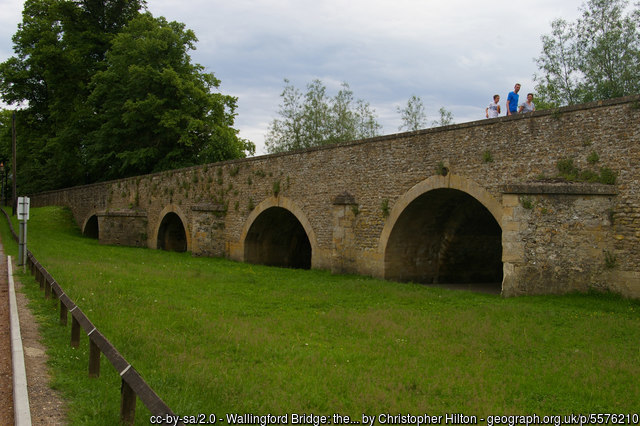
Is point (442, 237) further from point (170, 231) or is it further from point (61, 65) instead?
point (61, 65)

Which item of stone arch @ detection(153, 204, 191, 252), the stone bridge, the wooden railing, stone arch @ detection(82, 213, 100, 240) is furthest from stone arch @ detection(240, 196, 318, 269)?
stone arch @ detection(82, 213, 100, 240)

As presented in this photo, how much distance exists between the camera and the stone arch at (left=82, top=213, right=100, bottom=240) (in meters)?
32.4

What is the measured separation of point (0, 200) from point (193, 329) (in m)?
54.7

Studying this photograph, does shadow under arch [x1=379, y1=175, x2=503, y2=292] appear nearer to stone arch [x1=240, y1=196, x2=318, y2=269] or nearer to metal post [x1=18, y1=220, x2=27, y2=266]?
stone arch [x1=240, y1=196, x2=318, y2=269]

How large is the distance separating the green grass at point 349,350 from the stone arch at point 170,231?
43.2ft

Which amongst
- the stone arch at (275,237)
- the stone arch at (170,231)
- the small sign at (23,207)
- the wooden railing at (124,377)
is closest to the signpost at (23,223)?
the small sign at (23,207)

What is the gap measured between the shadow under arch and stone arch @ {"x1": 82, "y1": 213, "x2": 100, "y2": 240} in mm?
22911

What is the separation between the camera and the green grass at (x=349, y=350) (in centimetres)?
496

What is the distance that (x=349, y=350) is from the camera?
681 centimetres

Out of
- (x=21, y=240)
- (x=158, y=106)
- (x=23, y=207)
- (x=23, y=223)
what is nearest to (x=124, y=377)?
(x=23, y=207)

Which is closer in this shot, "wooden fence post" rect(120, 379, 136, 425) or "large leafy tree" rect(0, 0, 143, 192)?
"wooden fence post" rect(120, 379, 136, 425)

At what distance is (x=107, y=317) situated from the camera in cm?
784

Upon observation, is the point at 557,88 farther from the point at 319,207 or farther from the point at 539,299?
the point at 539,299

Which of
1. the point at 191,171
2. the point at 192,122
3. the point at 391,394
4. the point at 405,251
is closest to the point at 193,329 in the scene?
the point at 391,394
